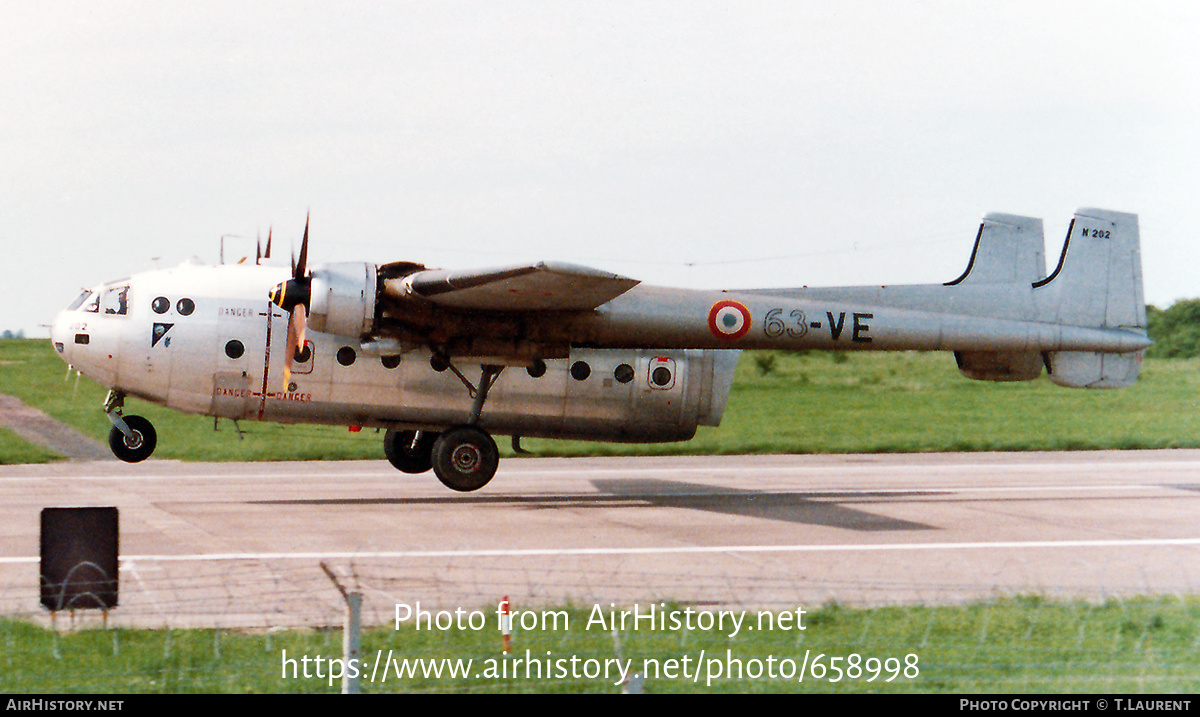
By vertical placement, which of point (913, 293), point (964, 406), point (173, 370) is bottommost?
point (964, 406)

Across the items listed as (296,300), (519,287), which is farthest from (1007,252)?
(296,300)

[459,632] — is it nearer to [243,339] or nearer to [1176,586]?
[1176,586]

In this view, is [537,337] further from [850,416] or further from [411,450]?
[850,416]

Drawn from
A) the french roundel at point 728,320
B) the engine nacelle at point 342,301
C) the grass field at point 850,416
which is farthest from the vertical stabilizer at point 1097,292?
the engine nacelle at point 342,301


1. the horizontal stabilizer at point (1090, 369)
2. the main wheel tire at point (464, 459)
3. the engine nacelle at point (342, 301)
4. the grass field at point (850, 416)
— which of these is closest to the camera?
the engine nacelle at point (342, 301)

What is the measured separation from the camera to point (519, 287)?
17609mm

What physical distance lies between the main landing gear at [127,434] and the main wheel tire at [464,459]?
4.89 metres

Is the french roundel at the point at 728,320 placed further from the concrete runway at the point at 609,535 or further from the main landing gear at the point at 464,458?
the main landing gear at the point at 464,458

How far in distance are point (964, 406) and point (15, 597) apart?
3223cm

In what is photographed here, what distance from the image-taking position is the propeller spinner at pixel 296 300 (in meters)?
18.5

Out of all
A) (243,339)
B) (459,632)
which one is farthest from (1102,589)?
(243,339)

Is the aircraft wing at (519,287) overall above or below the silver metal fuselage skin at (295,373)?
above

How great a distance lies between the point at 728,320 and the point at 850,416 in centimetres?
1809
